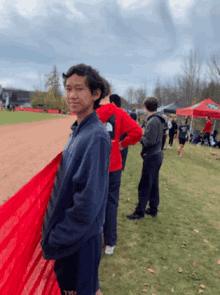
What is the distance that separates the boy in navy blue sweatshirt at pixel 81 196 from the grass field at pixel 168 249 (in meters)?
1.45

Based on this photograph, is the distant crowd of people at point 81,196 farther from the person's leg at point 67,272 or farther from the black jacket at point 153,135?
the black jacket at point 153,135

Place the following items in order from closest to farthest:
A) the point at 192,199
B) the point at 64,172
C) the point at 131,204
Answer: the point at 64,172 < the point at 131,204 < the point at 192,199

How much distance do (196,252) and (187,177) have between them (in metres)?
4.43

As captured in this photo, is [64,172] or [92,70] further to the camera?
[92,70]

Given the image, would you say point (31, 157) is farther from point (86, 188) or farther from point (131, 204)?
point (86, 188)

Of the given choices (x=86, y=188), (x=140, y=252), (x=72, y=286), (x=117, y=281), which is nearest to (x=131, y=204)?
(x=140, y=252)

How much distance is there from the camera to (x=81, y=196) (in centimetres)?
114

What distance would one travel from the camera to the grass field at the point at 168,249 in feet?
8.55

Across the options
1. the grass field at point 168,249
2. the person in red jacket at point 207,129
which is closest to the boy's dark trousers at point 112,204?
the grass field at point 168,249

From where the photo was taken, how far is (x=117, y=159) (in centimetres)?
277

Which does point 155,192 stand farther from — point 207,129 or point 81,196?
point 207,129

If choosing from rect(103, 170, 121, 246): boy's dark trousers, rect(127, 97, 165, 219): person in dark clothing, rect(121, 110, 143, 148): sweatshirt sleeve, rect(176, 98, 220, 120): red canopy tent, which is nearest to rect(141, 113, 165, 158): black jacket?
rect(127, 97, 165, 219): person in dark clothing

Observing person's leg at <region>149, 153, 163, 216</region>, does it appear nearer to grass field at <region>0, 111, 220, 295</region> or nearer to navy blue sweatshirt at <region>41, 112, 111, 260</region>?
grass field at <region>0, 111, 220, 295</region>

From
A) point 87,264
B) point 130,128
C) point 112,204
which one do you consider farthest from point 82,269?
point 130,128
